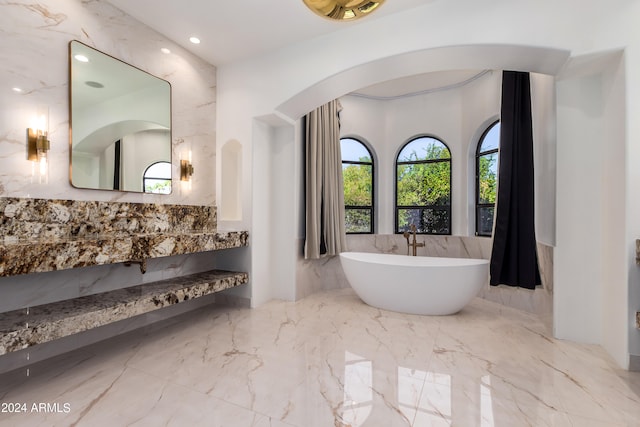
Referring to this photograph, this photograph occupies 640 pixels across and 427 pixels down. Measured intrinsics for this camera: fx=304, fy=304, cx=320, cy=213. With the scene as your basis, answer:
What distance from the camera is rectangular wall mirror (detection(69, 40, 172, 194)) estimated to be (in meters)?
2.32

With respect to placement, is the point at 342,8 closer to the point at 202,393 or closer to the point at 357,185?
the point at 202,393

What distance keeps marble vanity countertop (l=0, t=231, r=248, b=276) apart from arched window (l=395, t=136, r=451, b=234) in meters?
3.30

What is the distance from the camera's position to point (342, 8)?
67.4 inches

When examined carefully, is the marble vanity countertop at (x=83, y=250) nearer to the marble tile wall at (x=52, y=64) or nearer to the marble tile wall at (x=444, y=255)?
the marble tile wall at (x=52, y=64)

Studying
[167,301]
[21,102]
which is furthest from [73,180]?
[167,301]

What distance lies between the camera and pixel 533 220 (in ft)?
9.68

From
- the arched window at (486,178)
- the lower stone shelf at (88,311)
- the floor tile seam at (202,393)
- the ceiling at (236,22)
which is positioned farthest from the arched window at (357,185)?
the floor tile seam at (202,393)

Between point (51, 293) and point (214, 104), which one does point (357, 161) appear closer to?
point (214, 104)

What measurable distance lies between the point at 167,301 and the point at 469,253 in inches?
147

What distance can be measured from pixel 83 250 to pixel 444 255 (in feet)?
13.7

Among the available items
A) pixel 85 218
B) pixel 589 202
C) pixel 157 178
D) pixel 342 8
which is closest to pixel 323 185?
pixel 157 178

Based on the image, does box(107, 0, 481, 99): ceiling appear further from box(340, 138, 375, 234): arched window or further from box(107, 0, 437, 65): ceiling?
box(340, 138, 375, 234): arched window

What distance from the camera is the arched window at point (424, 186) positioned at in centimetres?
469

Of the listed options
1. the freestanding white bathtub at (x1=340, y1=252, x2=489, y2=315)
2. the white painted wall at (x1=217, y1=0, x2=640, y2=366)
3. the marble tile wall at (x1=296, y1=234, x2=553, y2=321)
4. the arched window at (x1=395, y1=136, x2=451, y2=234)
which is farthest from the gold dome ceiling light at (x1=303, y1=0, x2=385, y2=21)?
the arched window at (x1=395, y1=136, x2=451, y2=234)
